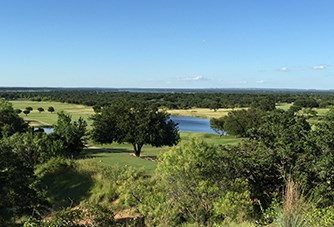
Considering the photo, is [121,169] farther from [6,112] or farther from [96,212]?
[6,112]

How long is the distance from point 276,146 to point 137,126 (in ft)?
75.5

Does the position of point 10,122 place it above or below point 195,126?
above

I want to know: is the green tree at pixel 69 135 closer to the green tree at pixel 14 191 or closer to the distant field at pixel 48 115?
the green tree at pixel 14 191

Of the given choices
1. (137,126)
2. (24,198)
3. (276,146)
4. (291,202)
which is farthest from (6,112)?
(291,202)

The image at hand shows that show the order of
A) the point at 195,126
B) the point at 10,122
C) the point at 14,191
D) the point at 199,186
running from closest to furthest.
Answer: the point at 199,186, the point at 14,191, the point at 10,122, the point at 195,126

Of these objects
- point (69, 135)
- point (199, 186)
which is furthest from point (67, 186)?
point (199, 186)

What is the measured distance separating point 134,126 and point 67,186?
43.9 feet

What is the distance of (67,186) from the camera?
2764cm

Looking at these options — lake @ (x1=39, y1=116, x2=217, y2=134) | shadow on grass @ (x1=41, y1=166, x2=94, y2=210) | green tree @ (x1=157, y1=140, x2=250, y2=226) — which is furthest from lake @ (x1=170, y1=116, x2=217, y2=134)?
green tree @ (x1=157, y1=140, x2=250, y2=226)

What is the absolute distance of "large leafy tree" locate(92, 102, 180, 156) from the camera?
3931 cm

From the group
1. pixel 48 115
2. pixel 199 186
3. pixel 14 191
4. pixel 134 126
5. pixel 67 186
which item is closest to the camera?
pixel 199 186

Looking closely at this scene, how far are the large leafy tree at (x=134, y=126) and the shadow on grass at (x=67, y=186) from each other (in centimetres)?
1082

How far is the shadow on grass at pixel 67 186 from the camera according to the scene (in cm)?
2582

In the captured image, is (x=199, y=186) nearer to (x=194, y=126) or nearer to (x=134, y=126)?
(x=134, y=126)
